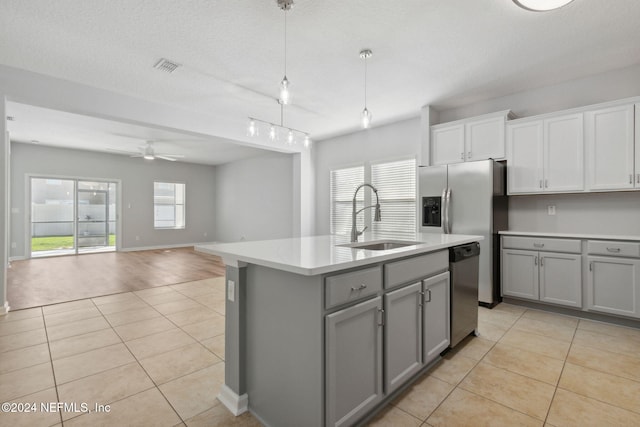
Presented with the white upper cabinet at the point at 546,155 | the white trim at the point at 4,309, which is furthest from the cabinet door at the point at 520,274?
the white trim at the point at 4,309

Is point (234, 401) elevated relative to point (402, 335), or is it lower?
lower

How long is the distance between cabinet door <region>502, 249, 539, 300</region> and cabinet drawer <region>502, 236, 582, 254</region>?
0.21ft

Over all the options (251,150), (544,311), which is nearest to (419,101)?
(544,311)

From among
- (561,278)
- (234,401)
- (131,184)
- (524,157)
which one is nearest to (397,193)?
(524,157)

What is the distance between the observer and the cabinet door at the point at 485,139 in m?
3.73

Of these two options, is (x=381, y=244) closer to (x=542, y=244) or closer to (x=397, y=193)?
(x=542, y=244)

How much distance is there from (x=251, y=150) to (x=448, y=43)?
18.4 feet

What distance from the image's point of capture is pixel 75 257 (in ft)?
24.5

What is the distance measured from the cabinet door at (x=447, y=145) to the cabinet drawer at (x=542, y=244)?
Answer: 1225 mm

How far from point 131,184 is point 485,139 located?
8.94 metres

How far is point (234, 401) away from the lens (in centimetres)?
175

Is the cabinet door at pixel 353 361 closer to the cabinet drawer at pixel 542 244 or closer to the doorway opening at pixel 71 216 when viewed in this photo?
the cabinet drawer at pixel 542 244

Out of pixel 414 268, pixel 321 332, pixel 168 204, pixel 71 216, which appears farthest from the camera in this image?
pixel 168 204

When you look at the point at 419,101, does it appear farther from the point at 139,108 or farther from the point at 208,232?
the point at 208,232
